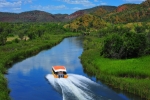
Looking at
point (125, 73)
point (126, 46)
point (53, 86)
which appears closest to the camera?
point (53, 86)

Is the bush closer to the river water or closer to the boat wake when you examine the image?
the river water

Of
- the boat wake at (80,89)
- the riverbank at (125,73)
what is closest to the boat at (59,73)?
the boat wake at (80,89)

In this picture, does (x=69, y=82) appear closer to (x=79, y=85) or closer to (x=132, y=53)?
(x=79, y=85)

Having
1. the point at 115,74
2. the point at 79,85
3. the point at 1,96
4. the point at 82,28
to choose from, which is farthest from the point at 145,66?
the point at 82,28

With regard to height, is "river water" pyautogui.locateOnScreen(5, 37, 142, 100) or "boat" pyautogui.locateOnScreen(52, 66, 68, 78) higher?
"boat" pyautogui.locateOnScreen(52, 66, 68, 78)

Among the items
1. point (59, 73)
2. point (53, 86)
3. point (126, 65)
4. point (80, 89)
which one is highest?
point (126, 65)

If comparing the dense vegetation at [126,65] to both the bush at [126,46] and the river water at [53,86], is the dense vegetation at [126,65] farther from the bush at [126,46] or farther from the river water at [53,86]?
the river water at [53,86]

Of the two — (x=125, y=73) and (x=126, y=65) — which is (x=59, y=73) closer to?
(x=125, y=73)

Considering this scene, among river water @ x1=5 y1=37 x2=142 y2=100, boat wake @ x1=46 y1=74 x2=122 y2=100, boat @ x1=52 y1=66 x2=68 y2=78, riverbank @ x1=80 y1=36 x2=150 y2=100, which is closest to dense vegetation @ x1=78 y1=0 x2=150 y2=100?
riverbank @ x1=80 y1=36 x2=150 y2=100

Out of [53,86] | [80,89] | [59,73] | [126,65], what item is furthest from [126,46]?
[53,86]
